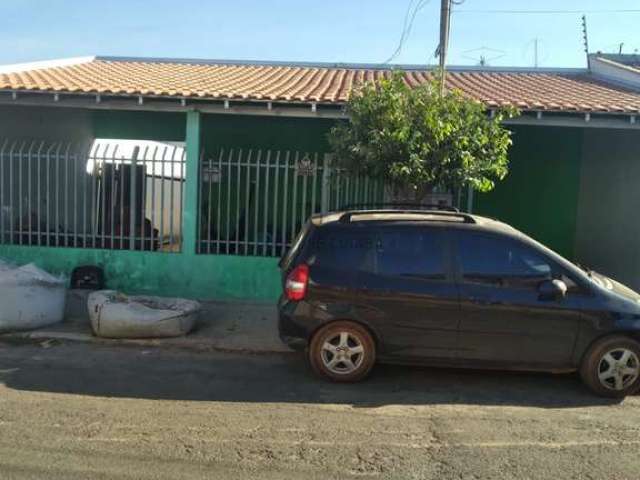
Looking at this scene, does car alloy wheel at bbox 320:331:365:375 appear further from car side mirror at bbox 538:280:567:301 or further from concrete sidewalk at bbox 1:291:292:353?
car side mirror at bbox 538:280:567:301

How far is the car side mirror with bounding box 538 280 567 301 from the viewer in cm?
551

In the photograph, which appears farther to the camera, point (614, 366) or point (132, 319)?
point (132, 319)

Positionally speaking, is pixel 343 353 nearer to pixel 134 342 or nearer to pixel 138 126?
pixel 134 342

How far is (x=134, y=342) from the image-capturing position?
22.9ft

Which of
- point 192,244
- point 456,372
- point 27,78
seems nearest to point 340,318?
point 456,372

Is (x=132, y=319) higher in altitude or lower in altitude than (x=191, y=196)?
lower

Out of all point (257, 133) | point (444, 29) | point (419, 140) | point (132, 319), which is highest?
point (444, 29)

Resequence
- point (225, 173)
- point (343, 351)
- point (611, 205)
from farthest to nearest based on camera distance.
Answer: point (225, 173) → point (611, 205) → point (343, 351)

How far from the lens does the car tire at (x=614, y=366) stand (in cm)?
550

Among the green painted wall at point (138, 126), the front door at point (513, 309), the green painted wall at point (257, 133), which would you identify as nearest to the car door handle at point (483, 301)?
the front door at point (513, 309)

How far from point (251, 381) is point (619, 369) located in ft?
10.5

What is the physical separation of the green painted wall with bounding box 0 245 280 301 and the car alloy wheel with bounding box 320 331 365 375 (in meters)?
3.49

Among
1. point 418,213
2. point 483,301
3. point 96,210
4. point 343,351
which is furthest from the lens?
point 96,210

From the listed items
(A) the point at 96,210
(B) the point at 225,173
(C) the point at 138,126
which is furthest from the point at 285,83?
(A) the point at 96,210
